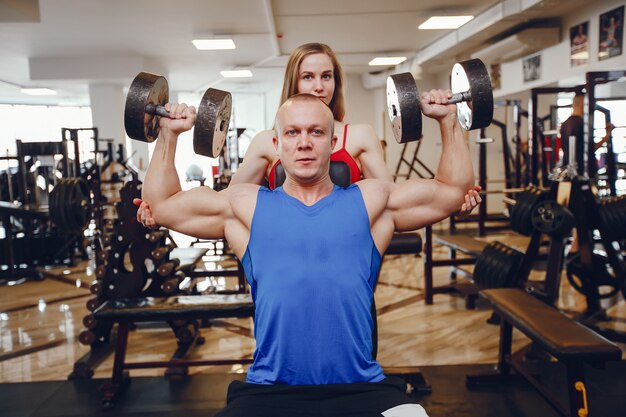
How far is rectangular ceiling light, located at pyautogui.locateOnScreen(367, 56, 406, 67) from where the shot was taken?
8.16 meters

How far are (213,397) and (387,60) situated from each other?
7.07 metres

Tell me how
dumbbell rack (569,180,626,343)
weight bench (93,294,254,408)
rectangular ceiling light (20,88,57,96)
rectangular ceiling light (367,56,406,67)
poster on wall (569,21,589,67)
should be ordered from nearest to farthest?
weight bench (93,294,254,408) → dumbbell rack (569,180,626,343) → poster on wall (569,21,589,67) → rectangular ceiling light (367,56,406,67) → rectangular ceiling light (20,88,57,96)

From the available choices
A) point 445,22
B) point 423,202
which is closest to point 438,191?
point 423,202

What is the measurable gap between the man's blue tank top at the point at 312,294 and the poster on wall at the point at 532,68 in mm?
5449

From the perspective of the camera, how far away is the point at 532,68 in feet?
19.9

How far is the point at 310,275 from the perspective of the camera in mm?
1190

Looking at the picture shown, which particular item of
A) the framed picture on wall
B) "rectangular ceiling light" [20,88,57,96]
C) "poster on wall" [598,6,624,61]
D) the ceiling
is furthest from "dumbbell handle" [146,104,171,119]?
"rectangular ceiling light" [20,88,57,96]

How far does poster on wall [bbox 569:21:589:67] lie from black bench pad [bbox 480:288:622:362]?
3.51 m

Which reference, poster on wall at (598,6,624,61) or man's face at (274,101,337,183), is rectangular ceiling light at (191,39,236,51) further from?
man's face at (274,101,337,183)

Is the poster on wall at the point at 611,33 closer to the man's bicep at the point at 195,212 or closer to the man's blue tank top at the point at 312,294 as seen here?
the man's blue tank top at the point at 312,294

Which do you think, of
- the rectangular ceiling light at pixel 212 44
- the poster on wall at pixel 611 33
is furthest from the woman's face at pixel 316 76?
the rectangular ceiling light at pixel 212 44

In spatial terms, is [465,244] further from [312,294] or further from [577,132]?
[312,294]

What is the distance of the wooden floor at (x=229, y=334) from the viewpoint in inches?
107

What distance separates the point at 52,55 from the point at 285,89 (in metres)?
7.15
